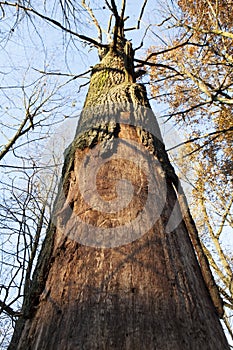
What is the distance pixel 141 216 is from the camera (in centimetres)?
117

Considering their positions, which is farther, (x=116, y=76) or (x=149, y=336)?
(x=116, y=76)

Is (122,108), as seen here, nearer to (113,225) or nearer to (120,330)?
(113,225)

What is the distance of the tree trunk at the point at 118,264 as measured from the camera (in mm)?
809

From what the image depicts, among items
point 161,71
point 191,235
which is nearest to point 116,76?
point 191,235

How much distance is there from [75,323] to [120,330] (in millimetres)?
138

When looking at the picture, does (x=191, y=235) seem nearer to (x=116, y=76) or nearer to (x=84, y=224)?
(x=84, y=224)

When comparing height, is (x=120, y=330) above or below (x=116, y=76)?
below

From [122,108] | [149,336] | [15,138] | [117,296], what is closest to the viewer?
[149,336]

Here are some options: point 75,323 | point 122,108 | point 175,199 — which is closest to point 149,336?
point 75,323

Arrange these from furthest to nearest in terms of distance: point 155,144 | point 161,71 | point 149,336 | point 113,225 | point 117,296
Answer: point 161,71
point 155,144
point 113,225
point 117,296
point 149,336

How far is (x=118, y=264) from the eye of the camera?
0.98 meters

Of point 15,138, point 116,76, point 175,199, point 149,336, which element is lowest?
point 149,336

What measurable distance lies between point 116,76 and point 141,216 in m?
1.79

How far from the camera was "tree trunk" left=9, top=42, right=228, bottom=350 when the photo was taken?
0.81 m
